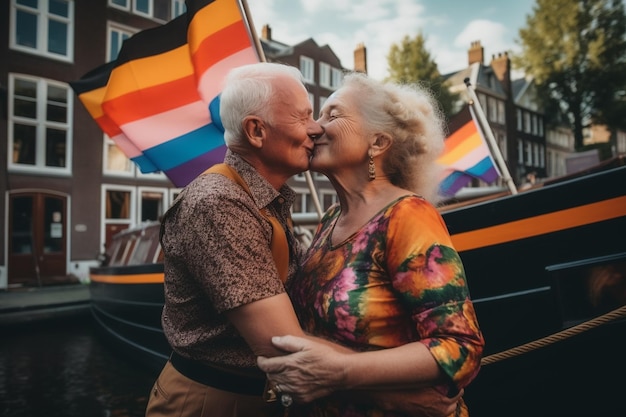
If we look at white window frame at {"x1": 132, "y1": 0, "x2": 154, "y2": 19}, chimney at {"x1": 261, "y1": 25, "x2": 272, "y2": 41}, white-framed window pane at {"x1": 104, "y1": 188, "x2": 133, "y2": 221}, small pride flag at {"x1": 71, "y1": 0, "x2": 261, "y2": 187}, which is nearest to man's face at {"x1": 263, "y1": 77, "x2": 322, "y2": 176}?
small pride flag at {"x1": 71, "y1": 0, "x2": 261, "y2": 187}

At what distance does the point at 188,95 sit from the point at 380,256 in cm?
343

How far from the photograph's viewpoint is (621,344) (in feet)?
6.85

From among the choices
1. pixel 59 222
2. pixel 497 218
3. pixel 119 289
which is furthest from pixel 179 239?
pixel 59 222

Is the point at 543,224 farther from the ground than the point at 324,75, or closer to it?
closer to it

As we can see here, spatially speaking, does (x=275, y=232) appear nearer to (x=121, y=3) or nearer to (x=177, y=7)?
(x=121, y=3)

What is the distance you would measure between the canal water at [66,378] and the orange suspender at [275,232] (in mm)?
4371

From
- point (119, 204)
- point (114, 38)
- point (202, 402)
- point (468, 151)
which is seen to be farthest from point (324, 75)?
point (202, 402)

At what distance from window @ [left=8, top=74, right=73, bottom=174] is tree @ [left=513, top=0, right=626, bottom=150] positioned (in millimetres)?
21915

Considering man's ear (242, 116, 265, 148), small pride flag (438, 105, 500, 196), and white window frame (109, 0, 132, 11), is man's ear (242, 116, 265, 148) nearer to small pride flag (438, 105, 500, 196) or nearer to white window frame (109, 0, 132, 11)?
small pride flag (438, 105, 500, 196)

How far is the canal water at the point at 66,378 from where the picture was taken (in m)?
4.86

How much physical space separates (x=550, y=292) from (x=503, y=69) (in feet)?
110

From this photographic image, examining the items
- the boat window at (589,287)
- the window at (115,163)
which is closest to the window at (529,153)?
the window at (115,163)

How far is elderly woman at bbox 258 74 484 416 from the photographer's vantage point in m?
1.07

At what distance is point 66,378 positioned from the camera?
582 centimetres
